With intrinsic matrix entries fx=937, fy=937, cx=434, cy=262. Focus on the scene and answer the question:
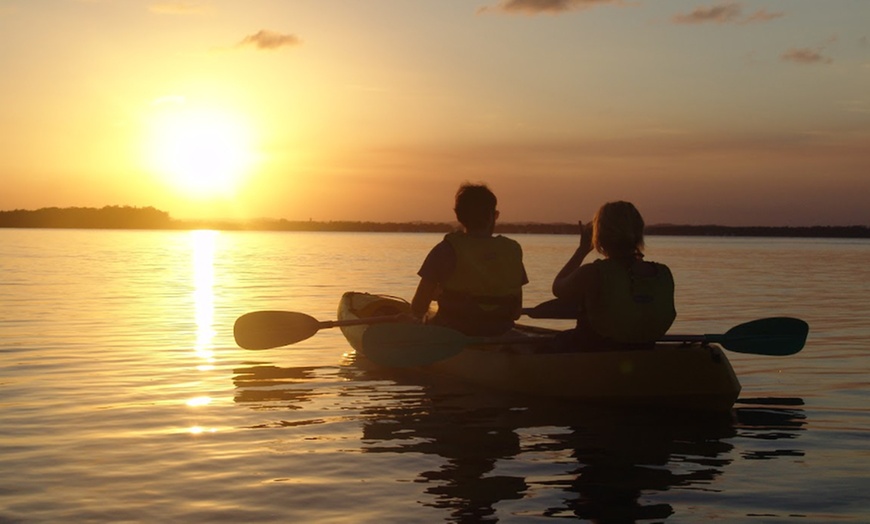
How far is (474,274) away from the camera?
8.59m

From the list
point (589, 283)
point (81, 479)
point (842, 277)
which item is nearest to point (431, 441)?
point (589, 283)

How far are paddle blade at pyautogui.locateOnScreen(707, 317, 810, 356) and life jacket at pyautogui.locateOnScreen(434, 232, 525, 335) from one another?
2016 millimetres

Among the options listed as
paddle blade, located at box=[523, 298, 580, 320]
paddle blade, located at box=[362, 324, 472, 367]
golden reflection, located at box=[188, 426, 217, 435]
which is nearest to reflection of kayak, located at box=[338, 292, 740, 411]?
paddle blade, located at box=[523, 298, 580, 320]

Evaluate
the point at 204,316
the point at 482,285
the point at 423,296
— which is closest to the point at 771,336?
the point at 482,285

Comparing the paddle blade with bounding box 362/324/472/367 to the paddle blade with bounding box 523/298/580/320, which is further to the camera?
the paddle blade with bounding box 362/324/472/367

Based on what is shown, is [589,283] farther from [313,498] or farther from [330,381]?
[330,381]

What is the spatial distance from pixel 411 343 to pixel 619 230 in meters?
2.42

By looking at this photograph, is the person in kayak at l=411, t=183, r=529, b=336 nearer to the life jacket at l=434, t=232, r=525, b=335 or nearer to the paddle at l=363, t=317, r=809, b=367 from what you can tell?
the life jacket at l=434, t=232, r=525, b=335

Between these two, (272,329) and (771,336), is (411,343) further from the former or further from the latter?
(771,336)

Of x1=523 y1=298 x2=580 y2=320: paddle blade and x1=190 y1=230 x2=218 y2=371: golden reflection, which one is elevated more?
x1=523 y1=298 x2=580 y2=320: paddle blade

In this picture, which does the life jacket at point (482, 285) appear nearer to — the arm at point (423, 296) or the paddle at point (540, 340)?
the arm at point (423, 296)

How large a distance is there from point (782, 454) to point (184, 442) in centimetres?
424

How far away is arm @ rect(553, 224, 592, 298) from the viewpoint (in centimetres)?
727

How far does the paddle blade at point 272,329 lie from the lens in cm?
1105
